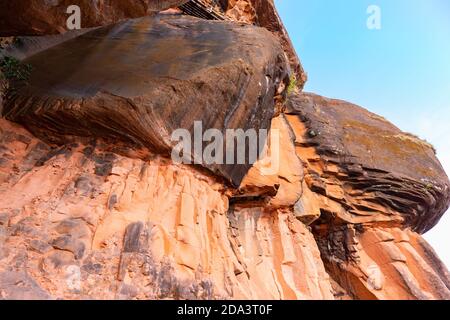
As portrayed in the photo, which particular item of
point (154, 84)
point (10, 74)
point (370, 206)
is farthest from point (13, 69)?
point (370, 206)

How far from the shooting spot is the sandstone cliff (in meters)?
4.99

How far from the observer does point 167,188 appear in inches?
249

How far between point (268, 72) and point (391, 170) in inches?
231

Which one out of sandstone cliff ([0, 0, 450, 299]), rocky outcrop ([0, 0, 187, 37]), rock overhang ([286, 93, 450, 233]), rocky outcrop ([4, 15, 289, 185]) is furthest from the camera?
rock overhang ([286, 93, 450, 233])

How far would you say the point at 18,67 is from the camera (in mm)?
7211

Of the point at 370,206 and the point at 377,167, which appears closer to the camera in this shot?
the point at 370,206

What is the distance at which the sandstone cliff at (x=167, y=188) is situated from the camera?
16.4 ft

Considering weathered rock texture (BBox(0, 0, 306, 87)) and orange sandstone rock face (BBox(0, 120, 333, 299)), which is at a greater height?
weathered rock texture (BBox(0, 0, 306, 87))

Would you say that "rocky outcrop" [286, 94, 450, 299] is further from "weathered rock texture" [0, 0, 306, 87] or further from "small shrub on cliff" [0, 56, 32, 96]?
"small shrub on cliff" [0, 56, 32, 96]

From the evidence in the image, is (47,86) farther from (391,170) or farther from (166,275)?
(391,170)

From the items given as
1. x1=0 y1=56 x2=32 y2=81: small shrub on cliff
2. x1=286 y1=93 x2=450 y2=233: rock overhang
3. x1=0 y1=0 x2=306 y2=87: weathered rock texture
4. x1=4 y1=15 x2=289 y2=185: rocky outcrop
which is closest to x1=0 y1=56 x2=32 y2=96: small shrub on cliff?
x1=0 y1=56 x2=32 y2=81: small shrub on cliff

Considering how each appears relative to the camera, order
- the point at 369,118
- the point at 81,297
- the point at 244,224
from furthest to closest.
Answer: the point at 369,118
the point at 244,224
the point at 81,297

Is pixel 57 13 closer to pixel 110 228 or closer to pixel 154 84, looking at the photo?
pixel 154 84

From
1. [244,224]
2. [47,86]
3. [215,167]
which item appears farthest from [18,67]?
[244,224]
